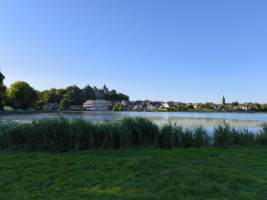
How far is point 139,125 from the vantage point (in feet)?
33.7

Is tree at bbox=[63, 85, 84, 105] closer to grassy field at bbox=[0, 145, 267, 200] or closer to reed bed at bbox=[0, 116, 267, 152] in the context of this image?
reed bed at bbox=[0, 116, 267, 152]

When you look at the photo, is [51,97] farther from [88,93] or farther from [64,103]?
[88,93]

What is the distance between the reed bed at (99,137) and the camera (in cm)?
910

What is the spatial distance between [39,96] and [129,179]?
10689 centimetres

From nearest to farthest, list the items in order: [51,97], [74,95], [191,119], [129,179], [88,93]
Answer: [129,179], [191,119], [51,97], [74,95], [88,93]

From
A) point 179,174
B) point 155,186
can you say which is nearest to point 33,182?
point 155,186

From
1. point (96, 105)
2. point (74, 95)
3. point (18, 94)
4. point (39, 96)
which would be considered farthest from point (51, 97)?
point (18, 94)

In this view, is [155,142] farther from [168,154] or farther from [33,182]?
[33,182]

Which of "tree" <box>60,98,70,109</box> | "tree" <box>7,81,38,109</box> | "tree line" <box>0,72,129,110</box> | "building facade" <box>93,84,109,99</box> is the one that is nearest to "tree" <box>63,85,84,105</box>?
"tree line" <box>0,72,129,110</box>

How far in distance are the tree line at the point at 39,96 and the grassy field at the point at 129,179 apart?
3842 cm

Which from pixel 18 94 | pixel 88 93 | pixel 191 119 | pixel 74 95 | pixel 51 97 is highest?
pixel 88 93

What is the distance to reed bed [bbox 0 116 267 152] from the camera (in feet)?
29.9

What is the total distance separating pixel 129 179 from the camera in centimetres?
458

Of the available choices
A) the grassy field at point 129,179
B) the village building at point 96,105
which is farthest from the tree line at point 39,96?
the grassy field at point 129,179
